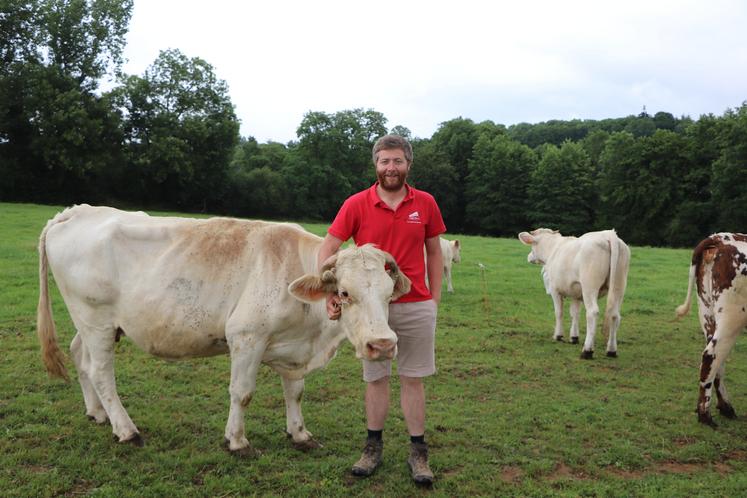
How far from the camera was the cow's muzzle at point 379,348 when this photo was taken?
157 inches

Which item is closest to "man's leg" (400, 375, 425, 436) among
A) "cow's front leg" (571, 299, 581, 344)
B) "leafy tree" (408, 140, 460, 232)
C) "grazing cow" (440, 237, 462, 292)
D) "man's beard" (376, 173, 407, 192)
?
"man's beard" (376, 173, 407, 192)

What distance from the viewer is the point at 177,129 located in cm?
4734

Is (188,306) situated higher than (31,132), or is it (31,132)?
(31,132)

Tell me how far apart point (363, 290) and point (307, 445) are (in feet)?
6.64

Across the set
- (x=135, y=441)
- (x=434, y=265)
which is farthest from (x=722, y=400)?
(x=135, y=441)

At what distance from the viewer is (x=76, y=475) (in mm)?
4730

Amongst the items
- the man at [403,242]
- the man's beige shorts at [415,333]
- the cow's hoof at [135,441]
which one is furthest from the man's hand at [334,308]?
the cow's hoof at [135,441]

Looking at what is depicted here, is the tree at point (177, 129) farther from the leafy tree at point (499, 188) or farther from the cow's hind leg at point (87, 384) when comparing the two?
the cow's hind leg at point (87, 384)

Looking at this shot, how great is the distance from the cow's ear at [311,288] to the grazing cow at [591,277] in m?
6.24

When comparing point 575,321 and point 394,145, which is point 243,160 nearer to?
point 575,321

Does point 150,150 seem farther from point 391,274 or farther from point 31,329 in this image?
point 391,274

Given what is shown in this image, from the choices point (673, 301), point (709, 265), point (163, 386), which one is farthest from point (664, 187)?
point (163, 386)

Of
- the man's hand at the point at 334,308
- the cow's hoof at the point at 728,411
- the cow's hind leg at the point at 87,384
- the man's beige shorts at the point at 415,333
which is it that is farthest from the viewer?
the cow's hoof at the point at 728,411

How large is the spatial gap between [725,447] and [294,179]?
188 ft
